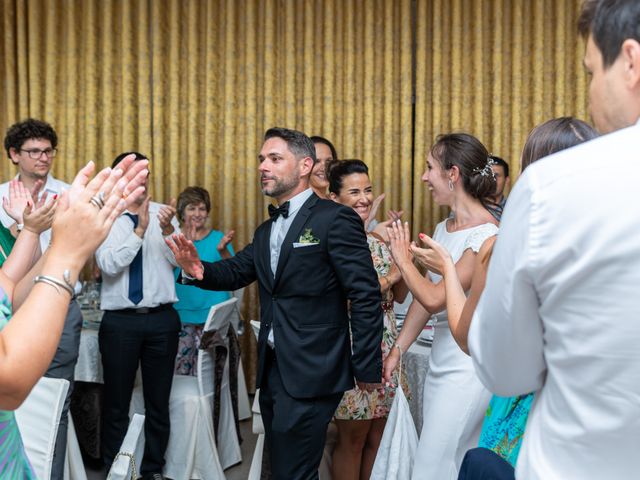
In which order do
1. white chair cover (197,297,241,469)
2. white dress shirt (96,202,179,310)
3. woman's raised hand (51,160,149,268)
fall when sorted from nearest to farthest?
woman's raised hand (51,160,149,268) < white dress shirt (96,202,179,310) < white chair cover (197,297,241,469)

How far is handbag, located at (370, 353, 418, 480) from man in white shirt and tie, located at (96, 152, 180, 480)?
5.13 feet

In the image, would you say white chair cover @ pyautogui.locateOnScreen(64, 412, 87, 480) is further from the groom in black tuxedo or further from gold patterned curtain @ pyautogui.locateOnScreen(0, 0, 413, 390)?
gold patterned curtain @ pyautogui.locateOnScreen(0, 0, 413, 390)

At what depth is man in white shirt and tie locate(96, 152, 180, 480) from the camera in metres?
4.16

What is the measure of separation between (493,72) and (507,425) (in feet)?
14.6

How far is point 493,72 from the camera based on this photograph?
582cm

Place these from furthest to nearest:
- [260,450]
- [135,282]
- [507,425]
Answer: [135,282], [260,450], [507,425]

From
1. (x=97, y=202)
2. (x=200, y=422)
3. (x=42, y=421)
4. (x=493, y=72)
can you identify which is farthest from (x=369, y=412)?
(x=493, y=72)

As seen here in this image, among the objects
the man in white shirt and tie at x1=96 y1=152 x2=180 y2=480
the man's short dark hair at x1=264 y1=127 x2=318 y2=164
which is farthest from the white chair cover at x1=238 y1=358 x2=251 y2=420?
the man's short dark hair at x1=264 y1=127 x2=318 y2=164

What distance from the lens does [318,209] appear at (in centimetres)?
332

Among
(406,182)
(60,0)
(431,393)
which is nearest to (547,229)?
(431,393)

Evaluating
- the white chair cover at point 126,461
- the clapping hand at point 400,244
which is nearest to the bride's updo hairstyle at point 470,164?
the clapping hand at point 400,244

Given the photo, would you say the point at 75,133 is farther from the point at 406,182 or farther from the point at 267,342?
the point at 267,342

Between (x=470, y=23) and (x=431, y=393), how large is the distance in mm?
3714

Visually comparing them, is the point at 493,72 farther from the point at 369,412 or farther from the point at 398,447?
the point at 398,447
